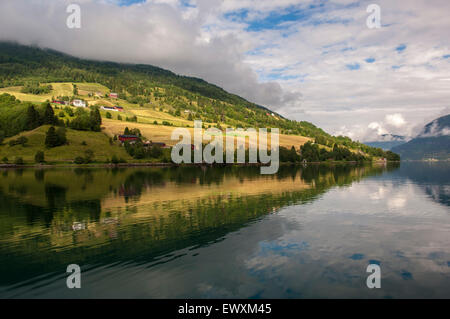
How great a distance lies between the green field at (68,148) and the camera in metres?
146

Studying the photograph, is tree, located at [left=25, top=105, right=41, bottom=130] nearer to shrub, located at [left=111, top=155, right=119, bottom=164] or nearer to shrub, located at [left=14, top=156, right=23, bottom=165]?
shrub, located at [left=14, top=156, right=23, bottom=165]

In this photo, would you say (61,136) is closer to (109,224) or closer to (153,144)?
(153,144)

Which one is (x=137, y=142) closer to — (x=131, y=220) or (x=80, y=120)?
(x=80, y=120)

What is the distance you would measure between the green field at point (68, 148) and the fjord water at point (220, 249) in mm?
114030

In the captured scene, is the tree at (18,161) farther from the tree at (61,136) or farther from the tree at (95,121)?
the tree at (95,121)

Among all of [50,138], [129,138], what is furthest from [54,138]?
[129,138]

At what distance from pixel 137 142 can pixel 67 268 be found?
164 m

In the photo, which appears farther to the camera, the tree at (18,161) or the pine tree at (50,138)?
the pine tree at (50,138)

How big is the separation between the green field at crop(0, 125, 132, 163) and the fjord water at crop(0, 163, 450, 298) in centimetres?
11403

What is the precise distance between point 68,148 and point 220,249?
153 meters

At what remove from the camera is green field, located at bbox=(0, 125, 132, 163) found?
146 meters

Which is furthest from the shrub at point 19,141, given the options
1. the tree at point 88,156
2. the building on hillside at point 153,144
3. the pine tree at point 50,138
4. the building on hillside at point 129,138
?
the building on hillside at point 153,144

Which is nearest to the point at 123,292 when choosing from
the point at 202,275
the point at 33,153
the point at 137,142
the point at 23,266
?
the point at 202,275

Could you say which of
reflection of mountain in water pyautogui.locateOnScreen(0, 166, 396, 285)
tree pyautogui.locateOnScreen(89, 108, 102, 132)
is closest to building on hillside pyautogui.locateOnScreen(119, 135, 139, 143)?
tree pyautogui.locateOnScreen(89, 108, 102, 132)
